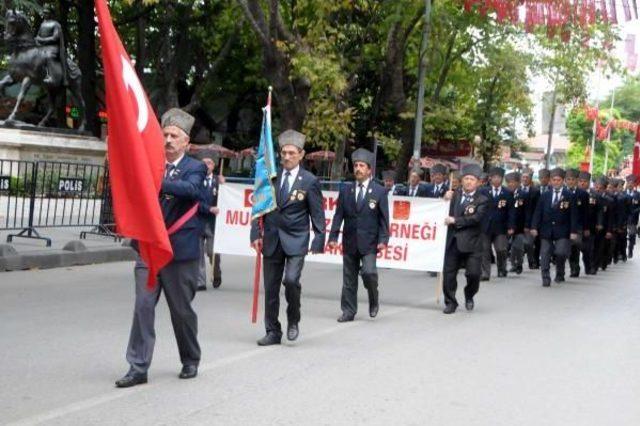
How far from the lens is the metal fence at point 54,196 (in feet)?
52.3

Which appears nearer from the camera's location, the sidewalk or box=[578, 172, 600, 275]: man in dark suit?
the sidewalk

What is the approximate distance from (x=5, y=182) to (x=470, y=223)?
7212mm

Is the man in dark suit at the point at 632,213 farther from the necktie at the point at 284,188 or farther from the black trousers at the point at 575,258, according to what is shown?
the necktie at the point at 284,188

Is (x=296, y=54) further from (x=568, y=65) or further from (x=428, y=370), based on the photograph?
(x=568, y=65)

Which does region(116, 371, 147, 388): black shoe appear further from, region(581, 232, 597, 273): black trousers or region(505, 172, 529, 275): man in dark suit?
region(581, 232, 597, 273): black trousers

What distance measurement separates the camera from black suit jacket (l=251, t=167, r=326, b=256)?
30.0ft

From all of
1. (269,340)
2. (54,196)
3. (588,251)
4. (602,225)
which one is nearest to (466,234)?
(269,340)

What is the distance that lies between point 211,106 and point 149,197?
38.8m

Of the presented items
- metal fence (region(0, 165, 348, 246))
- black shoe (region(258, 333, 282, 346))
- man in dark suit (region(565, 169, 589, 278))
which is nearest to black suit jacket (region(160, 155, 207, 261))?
black shoe (region(258, 333, 282, 346))

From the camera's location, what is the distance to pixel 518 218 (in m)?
18.4

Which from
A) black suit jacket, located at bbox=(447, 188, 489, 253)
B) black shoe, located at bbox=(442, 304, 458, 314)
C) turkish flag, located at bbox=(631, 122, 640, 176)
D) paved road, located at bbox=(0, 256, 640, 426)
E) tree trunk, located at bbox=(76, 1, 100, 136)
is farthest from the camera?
tree trunk, located at bbox=(76, 1, 100, 136)

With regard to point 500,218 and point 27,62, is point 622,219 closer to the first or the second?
point 500,218

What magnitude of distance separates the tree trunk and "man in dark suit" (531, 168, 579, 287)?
A: 20.1 metres

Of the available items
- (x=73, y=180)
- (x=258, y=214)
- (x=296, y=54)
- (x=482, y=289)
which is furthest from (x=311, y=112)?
(x=258, y=214)
